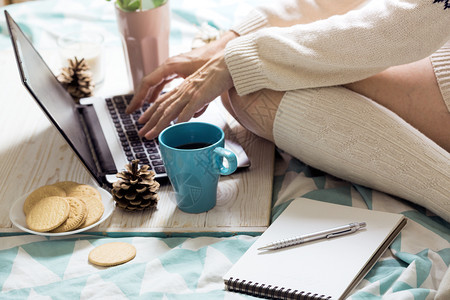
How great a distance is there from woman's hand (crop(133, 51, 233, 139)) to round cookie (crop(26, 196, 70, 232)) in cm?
22

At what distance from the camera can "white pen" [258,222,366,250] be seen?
769mm

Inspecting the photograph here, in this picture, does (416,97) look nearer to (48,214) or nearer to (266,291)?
(266,291)

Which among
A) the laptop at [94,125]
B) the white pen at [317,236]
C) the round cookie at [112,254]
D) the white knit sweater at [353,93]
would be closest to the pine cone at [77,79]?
the laptop at [94,125]

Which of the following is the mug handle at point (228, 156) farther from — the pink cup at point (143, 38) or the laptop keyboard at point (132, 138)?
the pink cup at point (143, 38)

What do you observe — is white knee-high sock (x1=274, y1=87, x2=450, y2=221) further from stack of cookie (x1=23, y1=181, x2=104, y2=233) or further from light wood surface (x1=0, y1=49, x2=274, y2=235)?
stack of cookie (x1=23, y1=181, x2=104, y2=233)

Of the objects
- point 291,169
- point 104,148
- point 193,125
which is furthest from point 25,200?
point 291,169

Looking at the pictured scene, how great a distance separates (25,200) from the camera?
88 cm

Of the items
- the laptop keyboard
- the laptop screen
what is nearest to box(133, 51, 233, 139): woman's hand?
the laptop keyboard

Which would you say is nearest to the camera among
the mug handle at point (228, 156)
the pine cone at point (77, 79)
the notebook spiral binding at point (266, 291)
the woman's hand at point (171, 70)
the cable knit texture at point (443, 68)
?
the notebook spiral binding at point (266, 291)

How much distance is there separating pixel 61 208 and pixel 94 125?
289mm

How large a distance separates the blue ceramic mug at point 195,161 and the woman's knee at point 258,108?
13 cm

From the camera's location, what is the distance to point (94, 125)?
1.08 metres

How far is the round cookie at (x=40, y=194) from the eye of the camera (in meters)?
0.86

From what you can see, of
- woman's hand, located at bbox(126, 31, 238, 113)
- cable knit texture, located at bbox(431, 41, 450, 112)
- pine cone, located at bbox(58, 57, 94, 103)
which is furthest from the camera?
pine cone, located at bbox(58, 57, 94, 103)
